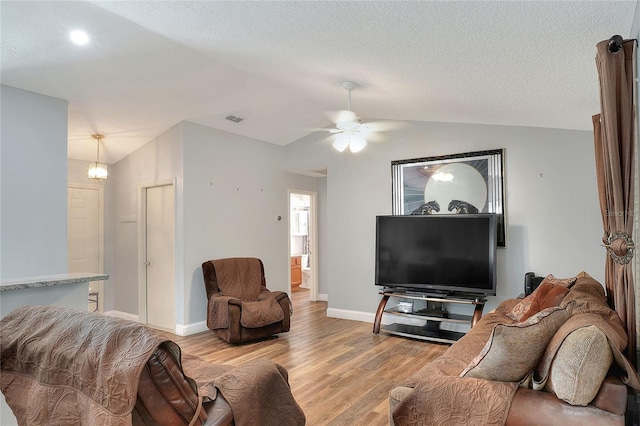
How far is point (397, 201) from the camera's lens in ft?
17.8

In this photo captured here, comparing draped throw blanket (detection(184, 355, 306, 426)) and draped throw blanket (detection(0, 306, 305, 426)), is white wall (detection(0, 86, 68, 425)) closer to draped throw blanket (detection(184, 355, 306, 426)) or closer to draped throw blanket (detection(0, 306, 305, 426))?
draped throw blanket (detection(0, 306, 305, 426))

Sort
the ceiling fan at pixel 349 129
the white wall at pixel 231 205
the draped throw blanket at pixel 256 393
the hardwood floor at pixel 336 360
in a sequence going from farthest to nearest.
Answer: the white wall at pixel 231 205 < the ceiling fan at pixel 349 129 < the hardwood floor at pixel 336 360 < the draped throw blanket at pixel 256 393

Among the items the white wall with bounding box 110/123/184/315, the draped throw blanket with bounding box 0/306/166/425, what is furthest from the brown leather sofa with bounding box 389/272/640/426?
the white wall with bounding box 110/123/184/315

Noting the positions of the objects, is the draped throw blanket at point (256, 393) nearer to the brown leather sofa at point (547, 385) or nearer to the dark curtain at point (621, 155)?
the brown leather sofa at point (547, 385)

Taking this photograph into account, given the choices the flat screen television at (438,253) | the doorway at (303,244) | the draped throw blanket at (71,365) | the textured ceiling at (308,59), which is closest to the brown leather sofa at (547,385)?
the draped throw blanket at (71,365)

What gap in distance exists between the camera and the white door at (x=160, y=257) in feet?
17.5

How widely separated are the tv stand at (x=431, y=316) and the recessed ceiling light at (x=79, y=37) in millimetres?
4115

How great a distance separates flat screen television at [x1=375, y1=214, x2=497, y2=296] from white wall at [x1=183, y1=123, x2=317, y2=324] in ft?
6.52

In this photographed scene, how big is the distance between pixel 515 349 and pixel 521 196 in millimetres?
3296

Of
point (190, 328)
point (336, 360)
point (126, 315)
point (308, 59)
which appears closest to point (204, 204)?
point (190, 328)

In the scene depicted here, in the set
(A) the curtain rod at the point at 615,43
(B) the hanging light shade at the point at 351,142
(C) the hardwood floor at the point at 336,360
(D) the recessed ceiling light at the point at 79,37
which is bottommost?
(C) the hardwood floor at the point at 336,360

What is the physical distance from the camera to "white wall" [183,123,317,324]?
521 centimetres

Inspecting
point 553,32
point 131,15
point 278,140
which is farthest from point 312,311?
point 553,32

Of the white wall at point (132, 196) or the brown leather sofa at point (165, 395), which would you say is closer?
the brown leather sofa at point (165, 395)
